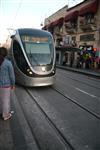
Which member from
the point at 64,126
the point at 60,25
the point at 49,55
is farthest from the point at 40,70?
the point at 60,25

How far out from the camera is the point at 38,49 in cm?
1153

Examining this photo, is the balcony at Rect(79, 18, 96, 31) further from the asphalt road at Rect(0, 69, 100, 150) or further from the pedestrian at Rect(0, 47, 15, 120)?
the pedestrian at Rect(0, 47, 15, 120)

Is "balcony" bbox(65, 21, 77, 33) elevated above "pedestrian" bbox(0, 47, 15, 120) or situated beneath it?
elevated above

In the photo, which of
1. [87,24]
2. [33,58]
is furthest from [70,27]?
[33,58]

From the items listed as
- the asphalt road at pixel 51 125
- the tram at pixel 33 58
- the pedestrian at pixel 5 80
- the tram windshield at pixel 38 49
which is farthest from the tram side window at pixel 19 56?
the pedestrian at pixel 5 80

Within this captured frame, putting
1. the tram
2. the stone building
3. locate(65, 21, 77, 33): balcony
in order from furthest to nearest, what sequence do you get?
locate(65, 21, 77, 33): balcony < the stone building < the tram

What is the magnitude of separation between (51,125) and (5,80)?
1638 millimetres

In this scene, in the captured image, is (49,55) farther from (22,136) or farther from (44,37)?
(22,136)

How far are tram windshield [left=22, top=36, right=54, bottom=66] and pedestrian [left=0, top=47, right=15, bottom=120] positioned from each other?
5.05 metres

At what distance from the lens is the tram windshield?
440 inches

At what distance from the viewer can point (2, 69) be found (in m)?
5.83

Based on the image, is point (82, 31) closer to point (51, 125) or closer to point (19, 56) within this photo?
point (19, 56)

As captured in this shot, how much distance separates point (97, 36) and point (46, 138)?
2690 centimetres

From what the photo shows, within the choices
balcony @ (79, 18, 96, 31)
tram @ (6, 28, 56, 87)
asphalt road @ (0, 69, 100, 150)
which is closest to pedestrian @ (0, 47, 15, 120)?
asphalt road @ (0, 69, 100, 150)
